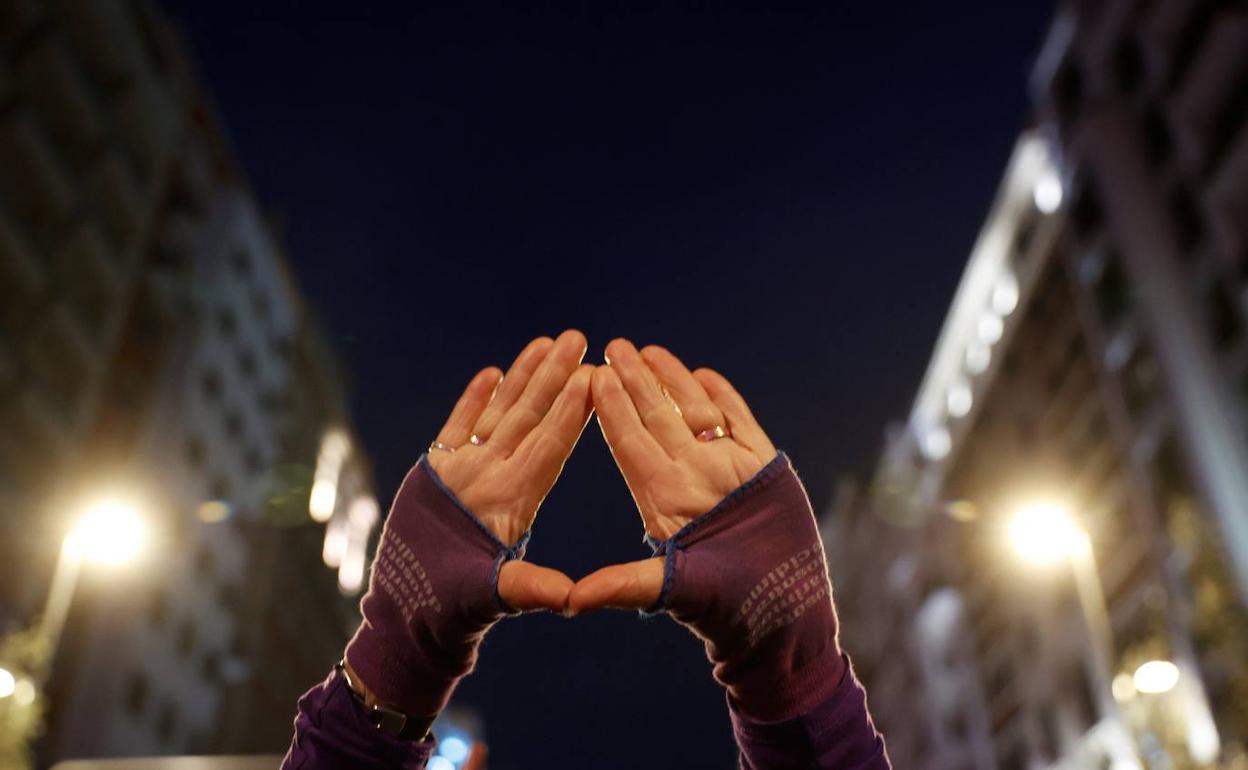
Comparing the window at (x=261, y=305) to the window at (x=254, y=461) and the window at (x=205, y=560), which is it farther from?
the window at (x=205, y=560)

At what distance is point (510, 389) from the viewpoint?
10.2 ft

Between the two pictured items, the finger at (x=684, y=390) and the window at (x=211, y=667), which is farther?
the window at (x=211, y=667)

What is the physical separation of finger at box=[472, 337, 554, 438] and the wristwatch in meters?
0.72

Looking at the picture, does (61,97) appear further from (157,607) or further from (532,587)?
(532,587)

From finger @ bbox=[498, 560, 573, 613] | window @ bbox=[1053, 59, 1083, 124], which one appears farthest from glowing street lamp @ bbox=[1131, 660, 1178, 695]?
window @ bbox=[1053, 59, 1083, 124]

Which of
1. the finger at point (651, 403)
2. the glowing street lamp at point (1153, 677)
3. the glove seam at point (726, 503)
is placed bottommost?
the glove seam at point (726, 503)

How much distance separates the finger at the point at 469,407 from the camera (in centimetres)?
307

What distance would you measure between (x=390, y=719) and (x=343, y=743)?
124mm

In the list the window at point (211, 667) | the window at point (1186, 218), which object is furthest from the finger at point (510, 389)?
the window at point (211, 667)

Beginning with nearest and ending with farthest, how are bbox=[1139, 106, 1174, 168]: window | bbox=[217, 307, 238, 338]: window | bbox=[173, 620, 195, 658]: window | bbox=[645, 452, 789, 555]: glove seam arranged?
bbox=[645, 452, 789, 555]: glove seam
bbox=[1139, 106, 1174, 168]: window
bbox=[173, 620, 195, 658]: window
bbox=[217, 307, 238, 338]: window

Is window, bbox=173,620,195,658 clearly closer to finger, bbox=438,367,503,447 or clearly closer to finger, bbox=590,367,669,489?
finger, bbox=438,367,503,447

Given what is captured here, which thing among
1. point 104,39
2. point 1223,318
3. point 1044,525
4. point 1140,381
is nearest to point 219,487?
point 104,39

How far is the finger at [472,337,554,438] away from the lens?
305cm

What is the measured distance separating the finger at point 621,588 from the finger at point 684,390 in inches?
18.7
